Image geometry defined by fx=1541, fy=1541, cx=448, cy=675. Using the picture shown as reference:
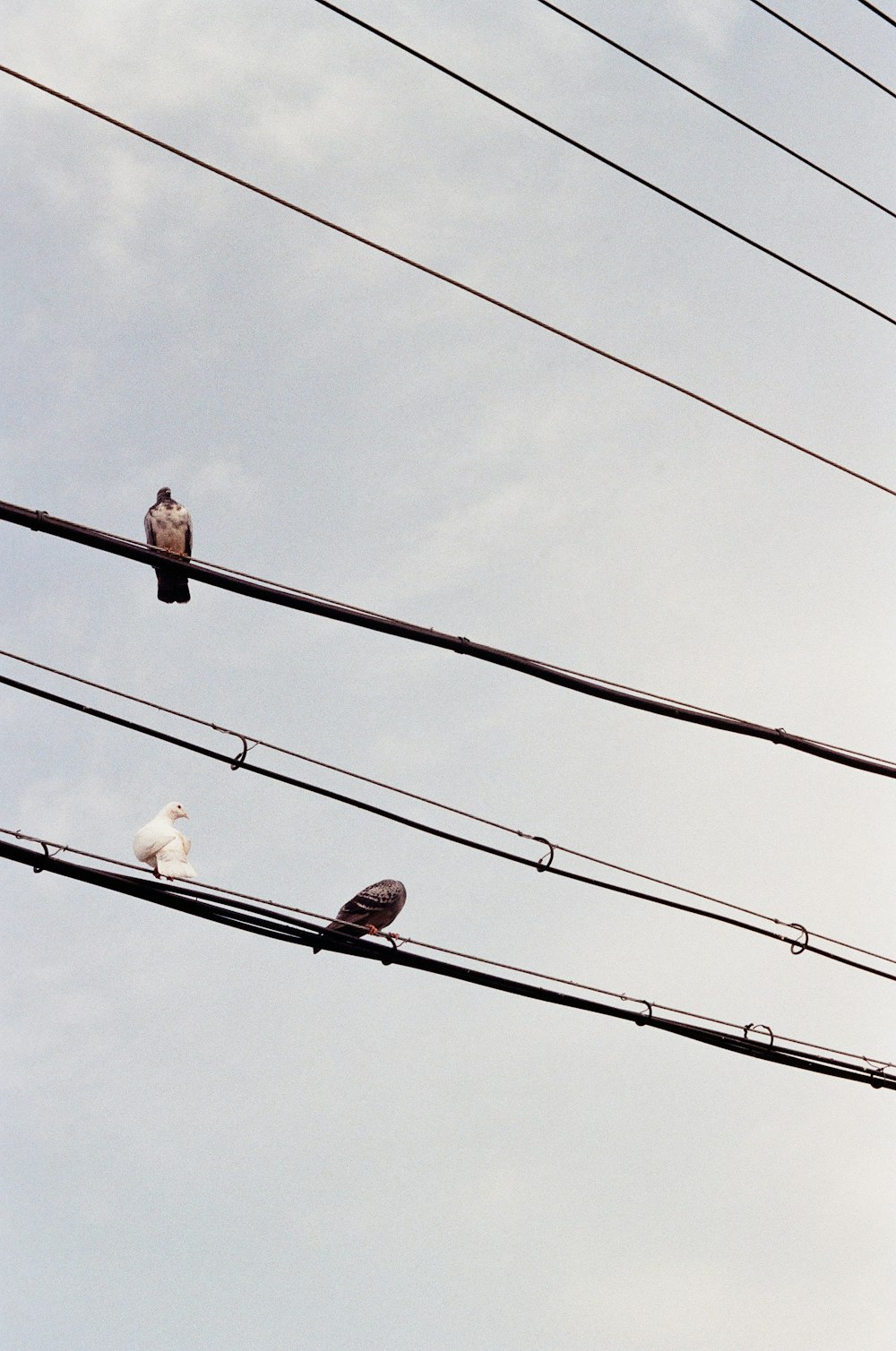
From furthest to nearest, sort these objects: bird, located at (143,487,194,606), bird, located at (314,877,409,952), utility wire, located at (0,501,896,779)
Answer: bird, located at (143,487,194,606) → bird, located at (314,877,409,952) → utility wire, located at (0,501,896,779)

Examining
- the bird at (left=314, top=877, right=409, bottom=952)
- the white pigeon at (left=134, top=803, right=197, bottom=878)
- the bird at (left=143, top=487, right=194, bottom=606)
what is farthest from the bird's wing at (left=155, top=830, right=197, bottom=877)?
the bird at (left=143, top=487, right=194, bottom=606)

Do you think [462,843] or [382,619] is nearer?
[382,619]

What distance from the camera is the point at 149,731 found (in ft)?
20.8

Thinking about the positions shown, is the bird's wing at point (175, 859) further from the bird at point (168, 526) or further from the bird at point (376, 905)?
the bird at point (168, 526)

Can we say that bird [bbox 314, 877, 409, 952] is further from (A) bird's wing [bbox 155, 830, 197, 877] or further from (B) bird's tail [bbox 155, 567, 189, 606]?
(B) bird's tail [bbox 155, 567, 189, 606]

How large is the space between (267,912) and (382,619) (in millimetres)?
1309

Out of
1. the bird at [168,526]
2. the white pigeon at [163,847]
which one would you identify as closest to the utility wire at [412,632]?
the white pigeon at [163,847]

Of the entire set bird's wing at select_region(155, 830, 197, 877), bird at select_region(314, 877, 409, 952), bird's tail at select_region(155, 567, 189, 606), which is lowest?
bird's wing at select_region(155, 830, 197, 877)

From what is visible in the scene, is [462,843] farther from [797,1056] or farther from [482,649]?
[797,1056]

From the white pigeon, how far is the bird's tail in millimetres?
1367

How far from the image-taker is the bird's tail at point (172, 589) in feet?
28.3

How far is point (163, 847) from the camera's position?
7512mm

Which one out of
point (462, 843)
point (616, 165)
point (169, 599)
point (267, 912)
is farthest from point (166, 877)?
point (616, 165)

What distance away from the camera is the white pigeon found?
739cm
